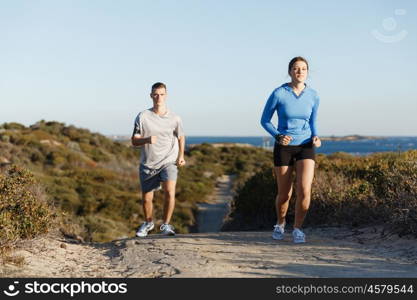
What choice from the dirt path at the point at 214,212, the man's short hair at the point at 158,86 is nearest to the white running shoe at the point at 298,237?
the man's short hair at the point at 158,86

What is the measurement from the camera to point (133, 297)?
4.52m

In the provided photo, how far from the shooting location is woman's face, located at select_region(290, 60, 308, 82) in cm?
630

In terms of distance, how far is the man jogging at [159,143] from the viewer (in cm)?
709

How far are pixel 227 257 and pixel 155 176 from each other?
1.91 metres

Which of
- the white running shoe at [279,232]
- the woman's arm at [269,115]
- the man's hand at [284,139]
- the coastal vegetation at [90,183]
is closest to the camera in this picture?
the man's hand at [284,139]

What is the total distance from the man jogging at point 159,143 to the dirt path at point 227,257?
2.75 ft

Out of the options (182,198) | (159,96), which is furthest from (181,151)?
(182,198)

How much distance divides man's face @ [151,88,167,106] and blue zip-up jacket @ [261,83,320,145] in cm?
156

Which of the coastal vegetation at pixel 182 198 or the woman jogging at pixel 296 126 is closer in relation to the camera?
the woman jogging at pixel 296 126

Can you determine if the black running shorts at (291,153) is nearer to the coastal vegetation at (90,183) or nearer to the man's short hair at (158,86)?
the man's short hair at (158,86)

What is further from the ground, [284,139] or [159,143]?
[284,139]

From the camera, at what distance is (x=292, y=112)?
6297mm

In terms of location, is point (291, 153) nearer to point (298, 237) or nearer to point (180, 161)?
point (298, 237)

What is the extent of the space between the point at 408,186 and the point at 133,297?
16.3 feet
